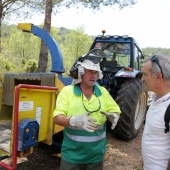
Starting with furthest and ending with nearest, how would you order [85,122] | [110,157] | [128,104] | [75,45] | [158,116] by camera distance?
[75,45]
[128,104]
[110,157]
[85,122]
[158,116]

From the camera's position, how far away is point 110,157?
154 inches

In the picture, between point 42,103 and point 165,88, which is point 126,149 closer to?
point 42,103

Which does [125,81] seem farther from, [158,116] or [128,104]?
[158,116]

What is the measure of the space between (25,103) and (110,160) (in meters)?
2.05

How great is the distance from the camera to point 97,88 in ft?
7.51

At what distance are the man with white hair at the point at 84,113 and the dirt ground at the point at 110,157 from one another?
1.23m

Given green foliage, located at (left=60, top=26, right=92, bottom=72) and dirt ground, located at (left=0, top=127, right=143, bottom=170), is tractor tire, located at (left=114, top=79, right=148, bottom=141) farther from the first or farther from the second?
green foliage, located at (left=60, top=26, right=92, bottom=72)

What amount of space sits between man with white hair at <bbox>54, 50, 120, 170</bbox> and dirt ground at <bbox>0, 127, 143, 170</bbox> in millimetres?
1225

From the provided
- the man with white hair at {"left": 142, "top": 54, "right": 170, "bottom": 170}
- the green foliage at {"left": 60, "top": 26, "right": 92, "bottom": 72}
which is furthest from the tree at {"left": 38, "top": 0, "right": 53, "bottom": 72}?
the green foliage at {"left": 60, "top": 26, "right": 92, "bottom": 72}

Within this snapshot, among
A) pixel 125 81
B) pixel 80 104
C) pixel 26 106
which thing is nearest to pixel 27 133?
pixel 26 106

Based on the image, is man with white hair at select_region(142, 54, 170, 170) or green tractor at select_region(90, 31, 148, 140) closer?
man with white hair at select_region(142, 54, 170, 170)

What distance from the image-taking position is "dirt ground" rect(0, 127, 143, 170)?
11.3 ft

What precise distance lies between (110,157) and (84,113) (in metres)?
2.16

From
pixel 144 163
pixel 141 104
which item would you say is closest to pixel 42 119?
pixel 144 163
